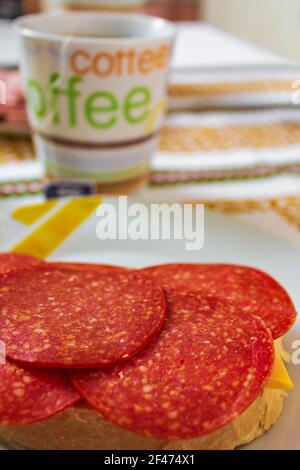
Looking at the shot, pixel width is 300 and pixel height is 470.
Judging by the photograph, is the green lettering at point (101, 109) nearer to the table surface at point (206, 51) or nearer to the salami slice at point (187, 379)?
the salami slice at point (187, 379)

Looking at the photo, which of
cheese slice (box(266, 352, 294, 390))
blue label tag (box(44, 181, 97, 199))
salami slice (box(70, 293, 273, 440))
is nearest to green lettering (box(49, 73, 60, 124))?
blue label tag (box(44, 181, 97, 199))

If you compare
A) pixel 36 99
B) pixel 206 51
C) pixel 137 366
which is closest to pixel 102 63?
pixel 36 99

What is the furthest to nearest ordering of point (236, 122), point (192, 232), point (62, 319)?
1. point (236, 122)
2. point (192, 232)
3. point (62, 319)

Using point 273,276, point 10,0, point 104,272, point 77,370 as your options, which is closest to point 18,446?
point 77,370

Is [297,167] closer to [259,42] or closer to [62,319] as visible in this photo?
[62,319]

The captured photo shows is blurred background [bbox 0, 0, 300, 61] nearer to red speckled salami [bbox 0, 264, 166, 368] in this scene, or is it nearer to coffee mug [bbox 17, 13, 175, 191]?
coffee mug [bbox 17, 13, 175, 191]

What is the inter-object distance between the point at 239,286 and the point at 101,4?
901mm

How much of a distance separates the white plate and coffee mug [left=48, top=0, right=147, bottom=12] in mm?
681

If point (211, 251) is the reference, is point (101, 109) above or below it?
above

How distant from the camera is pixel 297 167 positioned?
3.86 feet

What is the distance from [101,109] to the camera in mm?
918

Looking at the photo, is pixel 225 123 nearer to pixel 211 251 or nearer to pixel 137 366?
pixel 211 251

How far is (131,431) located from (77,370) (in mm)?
79

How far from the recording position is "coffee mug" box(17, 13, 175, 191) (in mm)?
878
